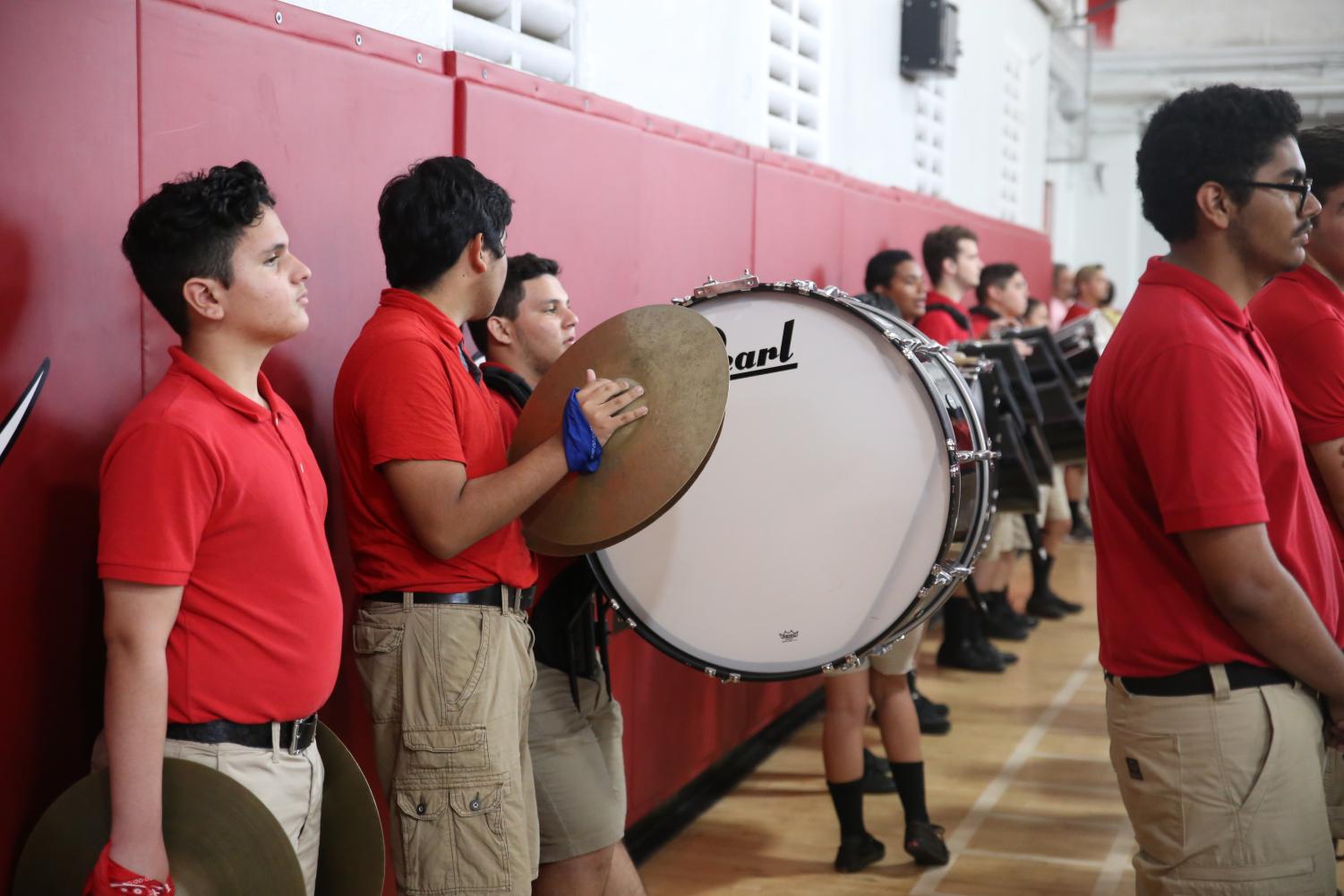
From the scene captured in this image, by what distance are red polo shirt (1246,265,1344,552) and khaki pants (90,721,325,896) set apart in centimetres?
Answer: 160

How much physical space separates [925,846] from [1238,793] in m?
1.86

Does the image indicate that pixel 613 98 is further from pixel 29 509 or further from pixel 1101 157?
pixel 1101 157

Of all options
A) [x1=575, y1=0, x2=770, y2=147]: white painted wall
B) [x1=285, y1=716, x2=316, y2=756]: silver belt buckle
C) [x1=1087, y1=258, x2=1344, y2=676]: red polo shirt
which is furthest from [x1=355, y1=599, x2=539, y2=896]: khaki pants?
[x1=575, y1=0, x2=770, y2=147]: white painted wall

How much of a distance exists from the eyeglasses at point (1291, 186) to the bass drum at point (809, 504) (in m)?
0.77

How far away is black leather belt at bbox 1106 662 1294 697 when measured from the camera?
1.84 metres

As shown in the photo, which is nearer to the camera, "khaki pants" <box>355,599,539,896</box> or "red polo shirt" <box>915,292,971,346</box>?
"khaki pants" <box>355,599,539,896</box>

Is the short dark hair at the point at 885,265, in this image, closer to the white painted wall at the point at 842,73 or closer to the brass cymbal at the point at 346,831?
the white painted wall at the point at 842,73

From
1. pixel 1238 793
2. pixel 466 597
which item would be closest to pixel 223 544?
pixel 466 597

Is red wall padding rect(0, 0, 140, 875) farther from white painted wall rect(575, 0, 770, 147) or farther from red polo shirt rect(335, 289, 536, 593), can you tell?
white painted wall rect(575, 0, 770, 147)

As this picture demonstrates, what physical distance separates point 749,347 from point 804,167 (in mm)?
2180

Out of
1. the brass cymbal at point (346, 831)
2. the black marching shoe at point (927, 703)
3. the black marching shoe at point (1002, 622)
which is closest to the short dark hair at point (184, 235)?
the brass cymbal at point (346, 831)

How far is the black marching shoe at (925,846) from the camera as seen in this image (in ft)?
11.7

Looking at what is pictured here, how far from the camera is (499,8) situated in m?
3.24

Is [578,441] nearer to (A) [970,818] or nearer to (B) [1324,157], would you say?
(B) [1324,157]
